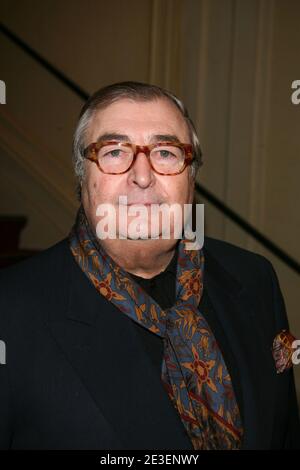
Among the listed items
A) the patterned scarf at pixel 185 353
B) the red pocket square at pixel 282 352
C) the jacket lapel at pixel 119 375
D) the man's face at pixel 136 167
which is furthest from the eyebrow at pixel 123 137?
the red pocket square at pixel 282 352

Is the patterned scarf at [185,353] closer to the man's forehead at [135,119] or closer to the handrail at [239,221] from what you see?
the man's forehead at [135,119]

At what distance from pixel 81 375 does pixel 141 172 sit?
18.5 inches

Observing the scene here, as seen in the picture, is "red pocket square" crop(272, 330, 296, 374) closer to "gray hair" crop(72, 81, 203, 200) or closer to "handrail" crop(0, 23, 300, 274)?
"gray hair" crop(72, 81, 203, 200)

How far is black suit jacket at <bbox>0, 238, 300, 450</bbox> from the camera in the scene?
1.13 metres

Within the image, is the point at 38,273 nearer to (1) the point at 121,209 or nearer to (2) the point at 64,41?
(1) the point at 121,209

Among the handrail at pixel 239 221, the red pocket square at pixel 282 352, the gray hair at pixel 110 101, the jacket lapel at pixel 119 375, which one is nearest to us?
the jacket lapel at pixel 119 375

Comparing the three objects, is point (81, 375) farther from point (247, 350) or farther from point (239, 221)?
point (239, 221)

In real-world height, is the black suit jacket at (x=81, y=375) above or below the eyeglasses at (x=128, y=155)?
below

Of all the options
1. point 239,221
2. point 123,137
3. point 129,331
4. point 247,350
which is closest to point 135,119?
point 123,137

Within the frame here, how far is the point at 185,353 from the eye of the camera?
1.26 m

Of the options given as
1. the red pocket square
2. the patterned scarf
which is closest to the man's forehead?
the patterned scarf

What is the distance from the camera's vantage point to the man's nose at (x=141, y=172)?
1.20m

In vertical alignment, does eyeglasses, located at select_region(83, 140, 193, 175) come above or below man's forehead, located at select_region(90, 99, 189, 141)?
below

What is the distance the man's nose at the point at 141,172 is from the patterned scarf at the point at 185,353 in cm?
20
